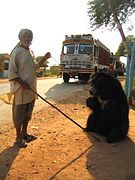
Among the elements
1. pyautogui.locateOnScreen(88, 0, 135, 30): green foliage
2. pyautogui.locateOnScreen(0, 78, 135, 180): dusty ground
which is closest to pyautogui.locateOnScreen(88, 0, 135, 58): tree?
pyautogui.locateOnScreen(88, 0, 135, 30): green foliage

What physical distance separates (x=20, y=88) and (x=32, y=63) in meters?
0.47

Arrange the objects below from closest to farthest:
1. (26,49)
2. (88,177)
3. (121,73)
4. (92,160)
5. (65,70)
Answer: (88,177) → (92,160) → (26,49) → (65,70) → (121,73)

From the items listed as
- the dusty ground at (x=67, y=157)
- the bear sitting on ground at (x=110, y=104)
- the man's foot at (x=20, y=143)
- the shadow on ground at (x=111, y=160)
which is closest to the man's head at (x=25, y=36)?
the bear sitting on ground at (x=110, y=104)

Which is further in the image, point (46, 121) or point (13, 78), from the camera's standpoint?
point (46, 121)

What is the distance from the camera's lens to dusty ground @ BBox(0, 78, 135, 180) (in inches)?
195

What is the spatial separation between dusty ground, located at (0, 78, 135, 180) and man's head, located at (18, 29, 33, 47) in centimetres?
171

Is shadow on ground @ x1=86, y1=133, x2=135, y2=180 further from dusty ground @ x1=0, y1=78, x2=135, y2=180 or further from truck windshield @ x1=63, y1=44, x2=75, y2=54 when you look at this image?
truck windshield @ x1=63, y1=44, x2=75, y2=54

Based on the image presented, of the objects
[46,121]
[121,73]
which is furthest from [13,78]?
[121,73]

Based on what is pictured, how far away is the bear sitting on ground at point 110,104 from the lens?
6434 millimetres

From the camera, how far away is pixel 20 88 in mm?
6262

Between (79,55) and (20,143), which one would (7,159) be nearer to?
(20,143)

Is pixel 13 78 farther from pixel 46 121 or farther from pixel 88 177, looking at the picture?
pixel 46 121

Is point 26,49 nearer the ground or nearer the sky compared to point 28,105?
nearer the sky

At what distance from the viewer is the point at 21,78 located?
6242 millimetres
